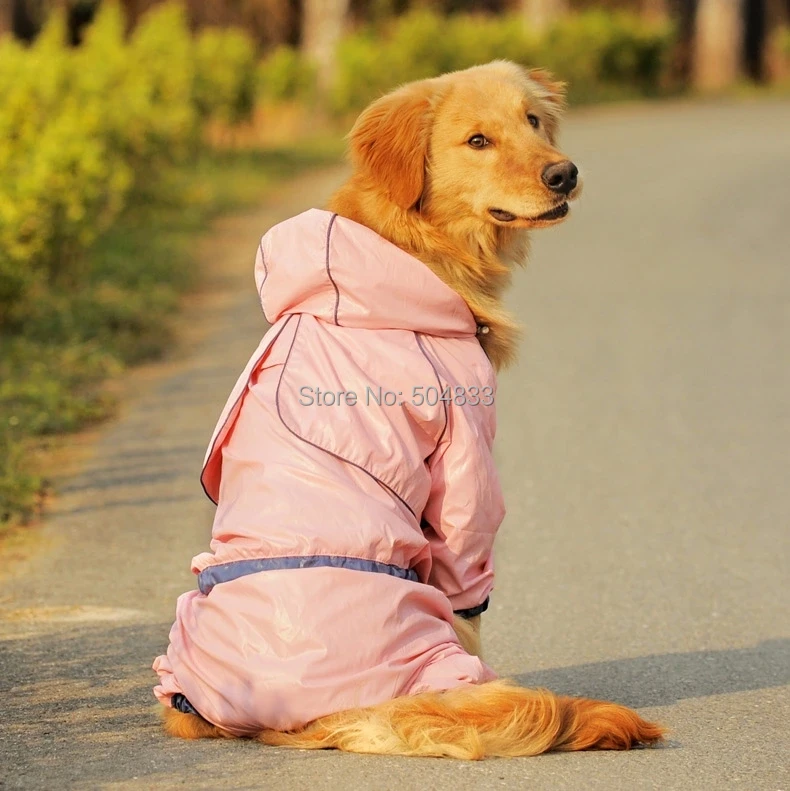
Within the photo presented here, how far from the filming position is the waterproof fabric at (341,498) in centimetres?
385

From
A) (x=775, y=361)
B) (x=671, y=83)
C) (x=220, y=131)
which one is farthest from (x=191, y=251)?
(x=671, y=83)

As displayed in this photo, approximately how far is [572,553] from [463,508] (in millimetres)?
2414

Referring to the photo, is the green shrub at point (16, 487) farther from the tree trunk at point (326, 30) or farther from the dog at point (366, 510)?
the tree trunk at point (326, 30)

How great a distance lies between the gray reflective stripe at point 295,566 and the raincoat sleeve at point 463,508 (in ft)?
0.72

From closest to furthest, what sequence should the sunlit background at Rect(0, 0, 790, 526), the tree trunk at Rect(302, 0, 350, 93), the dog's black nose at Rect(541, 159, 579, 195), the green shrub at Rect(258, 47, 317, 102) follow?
the dog's black nose at Rect(541, 159, 579, 195) < the sunlit background at Rect(0, 0, 790, 526) < the green shrub at Rect(258, 47, 317, 102) < the tree trunk at Rect(302, 0, 350, 93)

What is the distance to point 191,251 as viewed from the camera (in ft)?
47.3

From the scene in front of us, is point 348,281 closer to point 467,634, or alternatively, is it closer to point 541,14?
point 467,634

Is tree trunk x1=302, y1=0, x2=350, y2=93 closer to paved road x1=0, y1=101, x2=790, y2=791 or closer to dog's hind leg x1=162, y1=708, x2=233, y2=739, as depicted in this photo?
paved road x1=0, y1=101, x2=790, y2=791

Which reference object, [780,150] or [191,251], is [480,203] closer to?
[191,251]

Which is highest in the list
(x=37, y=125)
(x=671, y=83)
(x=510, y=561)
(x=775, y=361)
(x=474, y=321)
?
(x=474, y=321)

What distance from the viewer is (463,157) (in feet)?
15.4

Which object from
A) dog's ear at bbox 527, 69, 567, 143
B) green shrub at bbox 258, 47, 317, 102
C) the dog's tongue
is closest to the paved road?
the dog's tongue

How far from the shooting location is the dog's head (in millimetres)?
4582

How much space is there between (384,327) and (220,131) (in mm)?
17959
